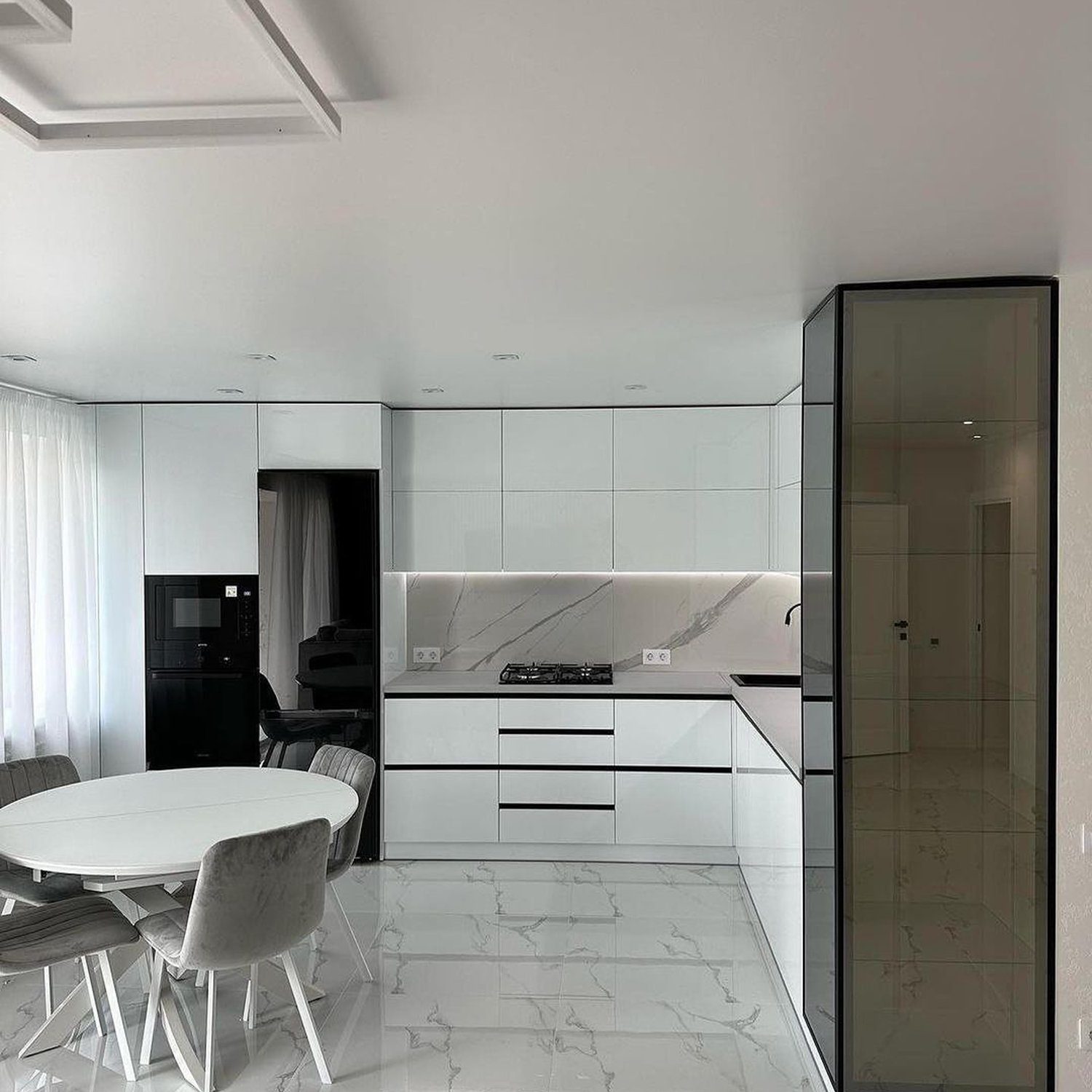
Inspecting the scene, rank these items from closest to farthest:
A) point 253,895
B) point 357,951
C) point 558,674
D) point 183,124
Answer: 1. point 183,124
2. point 253,895
3. point 357,951
4. point 558,674

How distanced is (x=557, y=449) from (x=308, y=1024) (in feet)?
10.8

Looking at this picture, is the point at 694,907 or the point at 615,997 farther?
the point at 694,907

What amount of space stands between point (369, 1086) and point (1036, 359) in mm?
3014

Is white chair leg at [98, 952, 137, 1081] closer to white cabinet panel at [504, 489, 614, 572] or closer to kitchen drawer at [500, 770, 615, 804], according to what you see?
kitchen drawer at [500, 770, 615, 804]

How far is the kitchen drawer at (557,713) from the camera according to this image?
5312 mm

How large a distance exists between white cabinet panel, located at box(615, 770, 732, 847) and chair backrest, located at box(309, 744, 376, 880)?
64.6 inches

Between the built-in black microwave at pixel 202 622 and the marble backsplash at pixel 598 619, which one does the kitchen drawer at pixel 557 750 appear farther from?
the built-in black microwave at pixel 202 622

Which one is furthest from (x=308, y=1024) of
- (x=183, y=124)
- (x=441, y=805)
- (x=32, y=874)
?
(x=183, y=124)

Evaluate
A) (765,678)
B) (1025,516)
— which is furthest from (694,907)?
(1025,516)

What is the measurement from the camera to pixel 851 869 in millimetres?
2926

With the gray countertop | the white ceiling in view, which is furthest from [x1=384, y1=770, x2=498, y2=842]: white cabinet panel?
the white ceiling

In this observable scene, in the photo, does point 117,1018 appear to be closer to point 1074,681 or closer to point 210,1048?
point 210,1048

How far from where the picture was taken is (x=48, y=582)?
5.04 meters

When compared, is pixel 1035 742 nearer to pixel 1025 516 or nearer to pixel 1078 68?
pixel 1025 516
